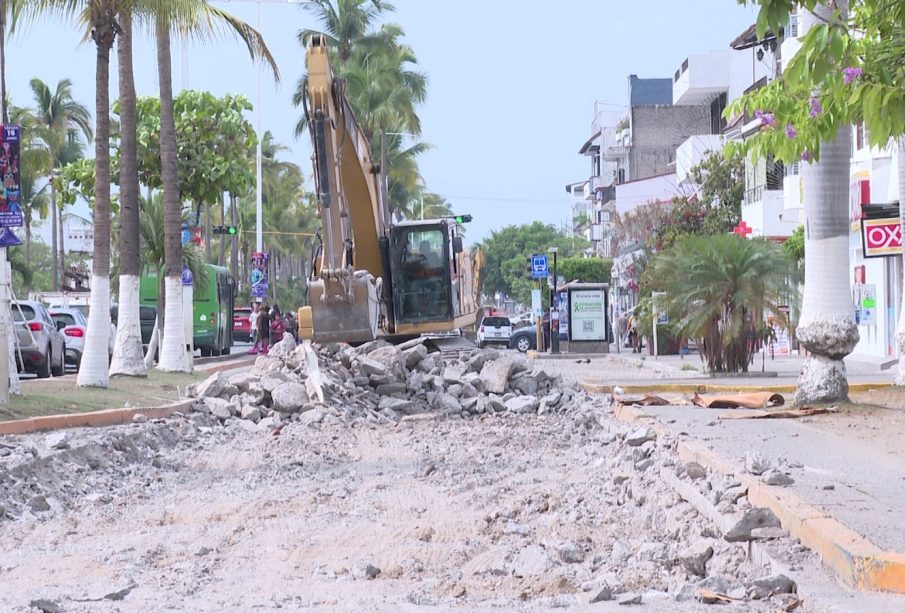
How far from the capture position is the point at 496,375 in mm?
24219

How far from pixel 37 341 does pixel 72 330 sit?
7.51 metres

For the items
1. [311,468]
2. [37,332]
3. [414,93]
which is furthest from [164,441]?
[414,93]

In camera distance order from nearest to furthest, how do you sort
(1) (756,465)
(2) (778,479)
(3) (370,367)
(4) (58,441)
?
1. (2) (778,479)
2. (1) (756,465)
3. (4) (58,441)
4. (3) (370,367)

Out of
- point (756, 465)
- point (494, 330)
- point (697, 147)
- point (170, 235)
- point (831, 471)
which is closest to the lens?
point (756, 465)

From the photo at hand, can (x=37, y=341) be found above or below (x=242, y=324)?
above

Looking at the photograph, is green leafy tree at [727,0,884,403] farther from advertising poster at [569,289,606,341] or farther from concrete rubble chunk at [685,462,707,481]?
advertising poster at [569,289,606,341]

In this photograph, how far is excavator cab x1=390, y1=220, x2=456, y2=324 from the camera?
27.5 m

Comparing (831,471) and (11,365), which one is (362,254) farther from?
(831,471)

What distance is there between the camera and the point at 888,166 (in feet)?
116

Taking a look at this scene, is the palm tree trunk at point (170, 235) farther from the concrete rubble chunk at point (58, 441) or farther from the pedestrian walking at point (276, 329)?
the pedestrian walking at point (276, 329)

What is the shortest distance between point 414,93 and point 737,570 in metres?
59.6

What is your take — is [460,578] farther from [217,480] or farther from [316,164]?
[316,164]

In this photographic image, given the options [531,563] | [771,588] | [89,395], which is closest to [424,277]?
[89,395]

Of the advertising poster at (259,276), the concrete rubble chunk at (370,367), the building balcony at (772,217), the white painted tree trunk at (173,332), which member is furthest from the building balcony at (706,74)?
the concrete rubble chunk at (370,367)
